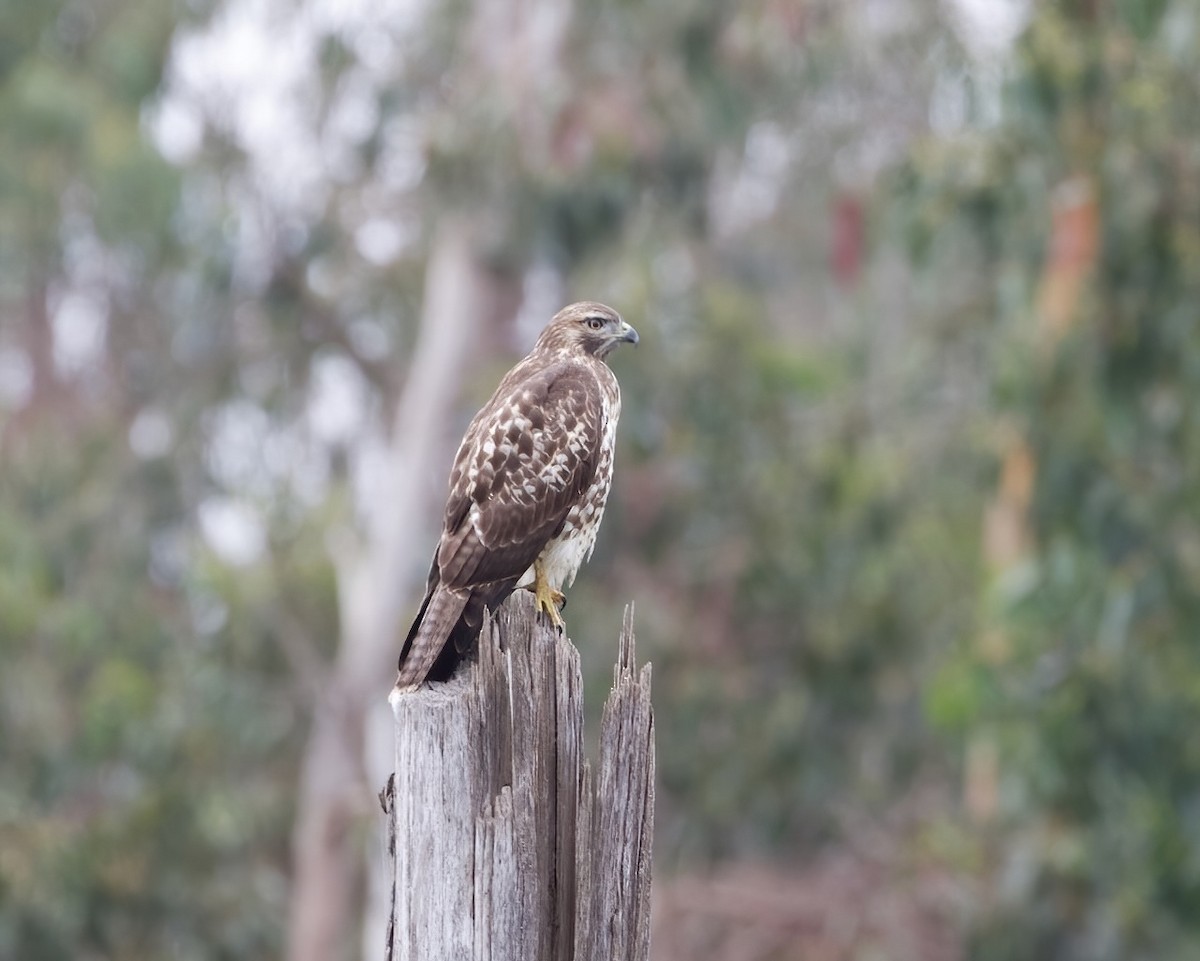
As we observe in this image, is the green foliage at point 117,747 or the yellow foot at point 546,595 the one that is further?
the green foliage at point 117,747

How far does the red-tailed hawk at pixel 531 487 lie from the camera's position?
4559 millimetres

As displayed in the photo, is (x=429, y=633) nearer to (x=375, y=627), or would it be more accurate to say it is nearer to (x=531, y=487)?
(x=531, y=487)

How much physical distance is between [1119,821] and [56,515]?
7.08 m

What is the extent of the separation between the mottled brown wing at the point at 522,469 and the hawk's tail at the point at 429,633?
29 cm

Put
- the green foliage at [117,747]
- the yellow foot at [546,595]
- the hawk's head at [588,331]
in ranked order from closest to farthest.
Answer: the yellow foot at [546,595], the hawk's head at [588,331], the green foliage at [117,747]

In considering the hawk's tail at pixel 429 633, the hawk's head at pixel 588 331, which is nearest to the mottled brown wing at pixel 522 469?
the hawk's tail at pixel 429 633

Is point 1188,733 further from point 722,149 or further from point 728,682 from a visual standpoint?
point 722,149

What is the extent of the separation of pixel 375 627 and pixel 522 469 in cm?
756

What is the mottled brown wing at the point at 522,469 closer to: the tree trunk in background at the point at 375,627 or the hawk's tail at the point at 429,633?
the hawk's tail at the point at 429,633

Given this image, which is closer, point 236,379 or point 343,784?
point 343,784

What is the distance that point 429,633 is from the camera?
397 centimetres

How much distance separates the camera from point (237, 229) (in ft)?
41.0

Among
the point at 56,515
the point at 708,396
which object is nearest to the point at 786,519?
the point at 708,396

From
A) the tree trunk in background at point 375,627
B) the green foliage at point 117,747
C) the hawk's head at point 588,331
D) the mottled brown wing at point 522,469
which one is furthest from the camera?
the tree trunk in background at point 375,627
